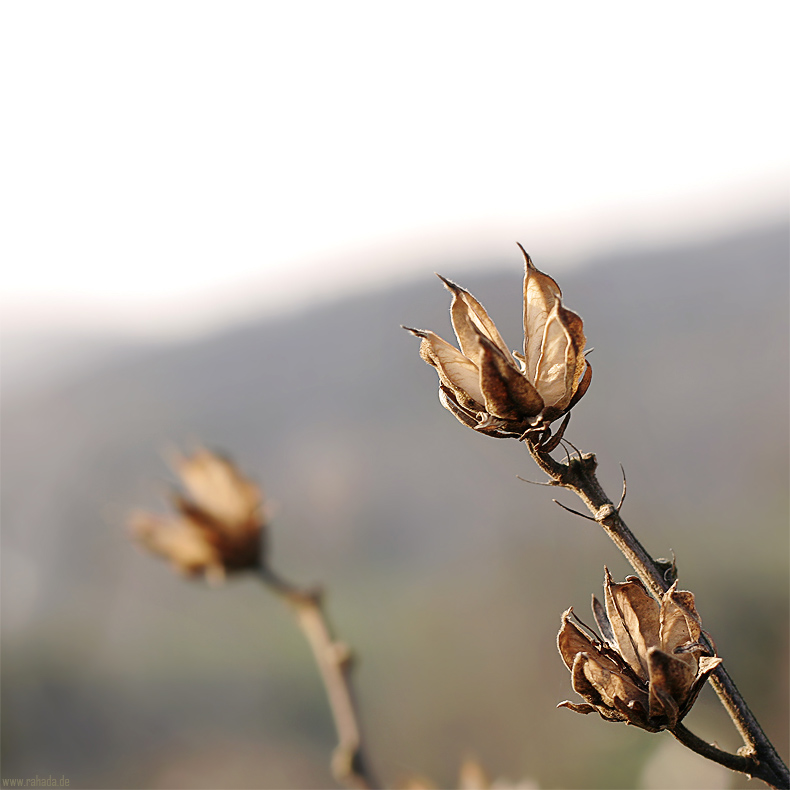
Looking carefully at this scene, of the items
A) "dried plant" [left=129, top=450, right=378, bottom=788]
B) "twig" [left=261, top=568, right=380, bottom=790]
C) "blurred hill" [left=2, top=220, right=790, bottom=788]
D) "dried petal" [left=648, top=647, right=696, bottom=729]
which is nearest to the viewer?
"dried petal" [left=648, top=647, right=696, bottom=729]

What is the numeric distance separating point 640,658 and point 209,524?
1.33 metres

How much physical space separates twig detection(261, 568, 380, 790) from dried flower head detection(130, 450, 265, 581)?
0.15 m

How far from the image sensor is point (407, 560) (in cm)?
1161

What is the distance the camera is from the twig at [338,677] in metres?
1.48

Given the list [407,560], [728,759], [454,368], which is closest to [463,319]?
[454,368]

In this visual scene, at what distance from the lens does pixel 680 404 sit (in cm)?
1045

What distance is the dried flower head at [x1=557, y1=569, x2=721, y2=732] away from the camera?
2.11ft

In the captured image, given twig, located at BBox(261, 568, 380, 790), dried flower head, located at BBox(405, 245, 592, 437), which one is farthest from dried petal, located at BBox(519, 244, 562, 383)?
twig, located at BBox(261, 568, 380, 790)

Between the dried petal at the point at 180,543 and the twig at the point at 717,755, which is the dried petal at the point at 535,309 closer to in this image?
the twig at the point at 717,755

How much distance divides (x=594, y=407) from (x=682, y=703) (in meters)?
10.1

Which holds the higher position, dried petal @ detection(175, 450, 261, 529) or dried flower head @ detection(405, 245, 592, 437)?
dried petal @ detection(175, 450, 261, 529)

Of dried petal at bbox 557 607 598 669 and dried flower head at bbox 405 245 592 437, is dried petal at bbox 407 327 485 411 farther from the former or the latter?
dried petal at bbox 557 607 598 669

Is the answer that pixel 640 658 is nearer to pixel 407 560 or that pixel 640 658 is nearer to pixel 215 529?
pixel 215 529

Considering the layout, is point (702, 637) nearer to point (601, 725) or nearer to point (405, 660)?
point (601, 725)
